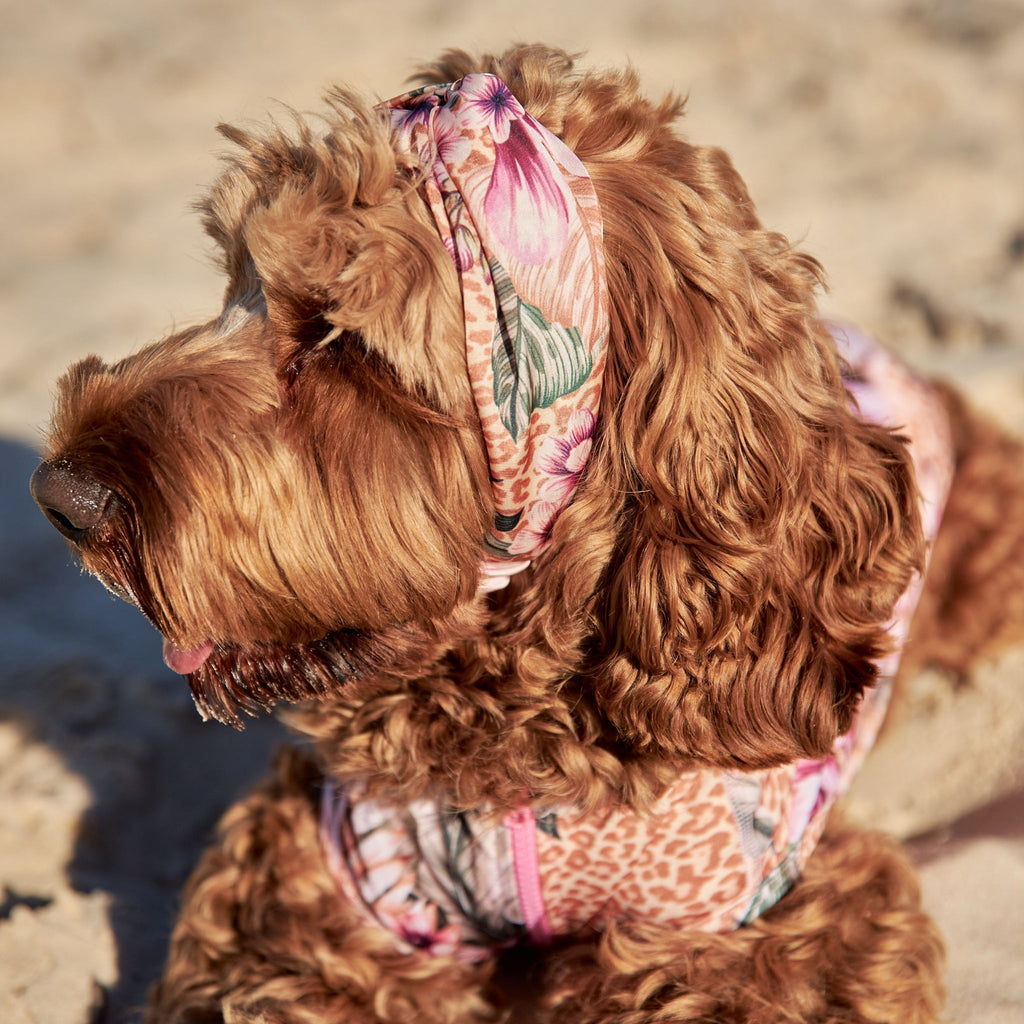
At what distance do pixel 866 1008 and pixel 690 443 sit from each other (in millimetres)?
1057

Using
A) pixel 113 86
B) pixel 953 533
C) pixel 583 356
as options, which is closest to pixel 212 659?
pixel 583 356

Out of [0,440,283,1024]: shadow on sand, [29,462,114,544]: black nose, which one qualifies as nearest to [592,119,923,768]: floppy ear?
[29,462,114,544]: black nose

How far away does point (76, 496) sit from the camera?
5.41 ft

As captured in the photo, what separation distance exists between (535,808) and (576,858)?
0.12 meters

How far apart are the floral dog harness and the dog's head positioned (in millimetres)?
44

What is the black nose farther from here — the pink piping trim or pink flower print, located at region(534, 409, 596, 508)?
the pink piping trim

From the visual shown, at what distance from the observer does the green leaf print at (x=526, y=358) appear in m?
1.53

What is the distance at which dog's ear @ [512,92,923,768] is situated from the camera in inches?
64.6

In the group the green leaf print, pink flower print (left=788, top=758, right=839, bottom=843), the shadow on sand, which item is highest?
the green leaf print

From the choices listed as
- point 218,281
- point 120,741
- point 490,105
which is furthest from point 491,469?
point 218,281

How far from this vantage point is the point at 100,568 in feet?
5.57

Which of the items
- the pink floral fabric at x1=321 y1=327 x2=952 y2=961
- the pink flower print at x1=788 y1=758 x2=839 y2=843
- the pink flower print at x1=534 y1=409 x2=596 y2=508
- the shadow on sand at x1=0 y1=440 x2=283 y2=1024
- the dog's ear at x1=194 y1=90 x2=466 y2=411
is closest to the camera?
the dog's ear at x1=194 y1=90 x2=466 y2=411

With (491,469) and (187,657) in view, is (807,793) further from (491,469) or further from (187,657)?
(187,657)

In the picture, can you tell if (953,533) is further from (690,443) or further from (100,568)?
(100,568)
